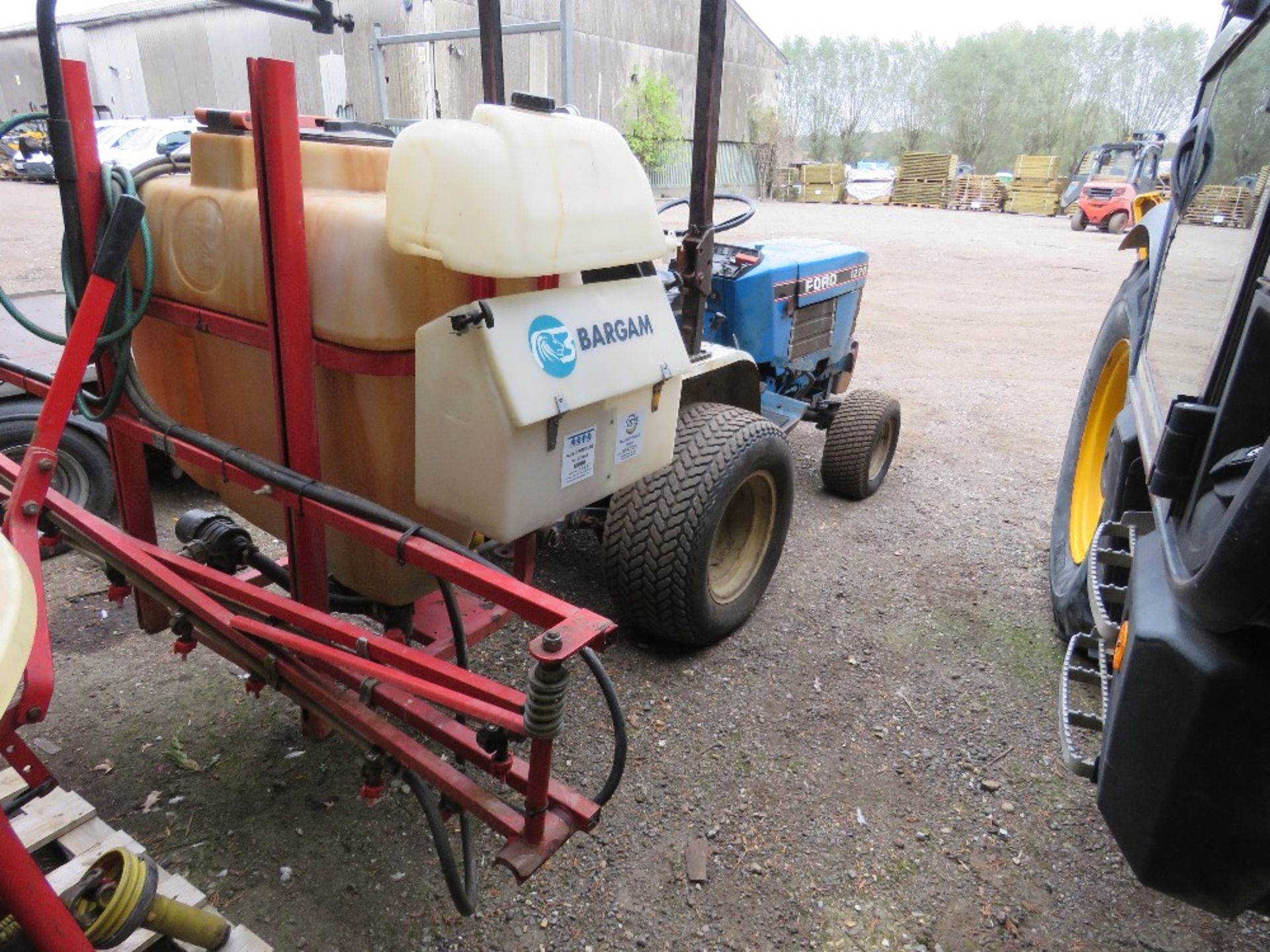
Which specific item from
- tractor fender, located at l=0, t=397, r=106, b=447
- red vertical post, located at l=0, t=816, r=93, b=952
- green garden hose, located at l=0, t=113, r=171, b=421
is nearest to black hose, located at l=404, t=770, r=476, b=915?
red vertical post, located at l=0, t=816, r=93, b=952

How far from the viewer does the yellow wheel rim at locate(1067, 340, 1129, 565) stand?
3029 millimetres

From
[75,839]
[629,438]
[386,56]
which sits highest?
[386,56]

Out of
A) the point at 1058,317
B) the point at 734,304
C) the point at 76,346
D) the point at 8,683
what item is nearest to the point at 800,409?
the point at 734,304

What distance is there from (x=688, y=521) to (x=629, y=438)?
628 mm

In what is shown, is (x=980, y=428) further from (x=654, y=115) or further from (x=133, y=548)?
(x=654, y=115)

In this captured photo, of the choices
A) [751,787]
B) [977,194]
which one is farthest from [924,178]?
[751,787]

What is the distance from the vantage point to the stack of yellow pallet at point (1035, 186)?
22.2 metres

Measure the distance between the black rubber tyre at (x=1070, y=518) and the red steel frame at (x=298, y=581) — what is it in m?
1.78

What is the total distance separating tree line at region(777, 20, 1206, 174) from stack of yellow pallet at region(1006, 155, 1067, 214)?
27.4ft

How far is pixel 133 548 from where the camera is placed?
1.73 meters

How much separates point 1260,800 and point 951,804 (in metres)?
1.10

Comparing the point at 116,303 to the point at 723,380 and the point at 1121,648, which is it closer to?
the point at 723,380

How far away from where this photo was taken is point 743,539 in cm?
289

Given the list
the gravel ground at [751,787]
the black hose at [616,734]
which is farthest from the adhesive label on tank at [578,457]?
the gravel ground at [751,787]
